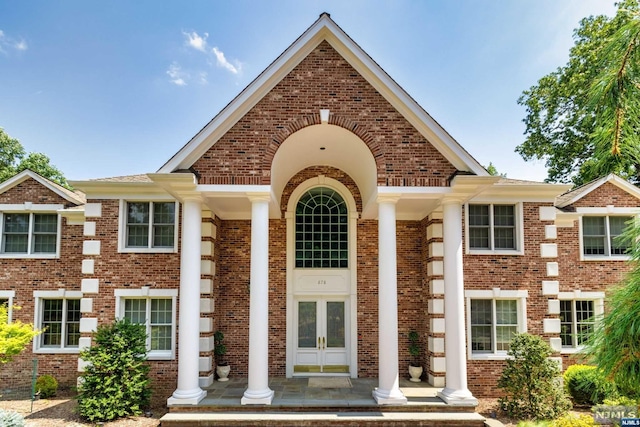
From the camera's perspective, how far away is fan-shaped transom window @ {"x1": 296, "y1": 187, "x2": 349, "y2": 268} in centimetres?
1322

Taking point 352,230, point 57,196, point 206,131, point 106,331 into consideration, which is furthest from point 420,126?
point 57,196

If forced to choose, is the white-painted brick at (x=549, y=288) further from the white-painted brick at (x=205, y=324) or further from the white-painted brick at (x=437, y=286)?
the white-painted brick at (x=205, y=324)

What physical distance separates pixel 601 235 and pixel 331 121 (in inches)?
387

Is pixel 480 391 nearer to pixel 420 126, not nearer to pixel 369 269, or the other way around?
pixel 369 269

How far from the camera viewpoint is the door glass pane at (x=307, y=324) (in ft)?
42.1

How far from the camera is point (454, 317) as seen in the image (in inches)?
390

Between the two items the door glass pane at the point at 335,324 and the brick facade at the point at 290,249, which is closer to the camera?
the brick facade at the point at 290,249

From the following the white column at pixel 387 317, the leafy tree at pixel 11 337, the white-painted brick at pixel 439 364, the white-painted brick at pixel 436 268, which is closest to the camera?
the white column at pixel 387 317

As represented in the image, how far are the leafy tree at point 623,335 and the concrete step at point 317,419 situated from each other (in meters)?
6.74

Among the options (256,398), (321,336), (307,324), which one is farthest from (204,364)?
(321,336)

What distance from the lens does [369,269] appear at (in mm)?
13023

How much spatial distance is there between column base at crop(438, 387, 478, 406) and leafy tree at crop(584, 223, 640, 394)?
7.03 metres

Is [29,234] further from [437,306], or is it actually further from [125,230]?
[437,306]

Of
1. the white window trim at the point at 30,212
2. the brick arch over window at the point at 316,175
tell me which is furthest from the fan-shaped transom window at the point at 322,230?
the white window trim at the point at 30,212
